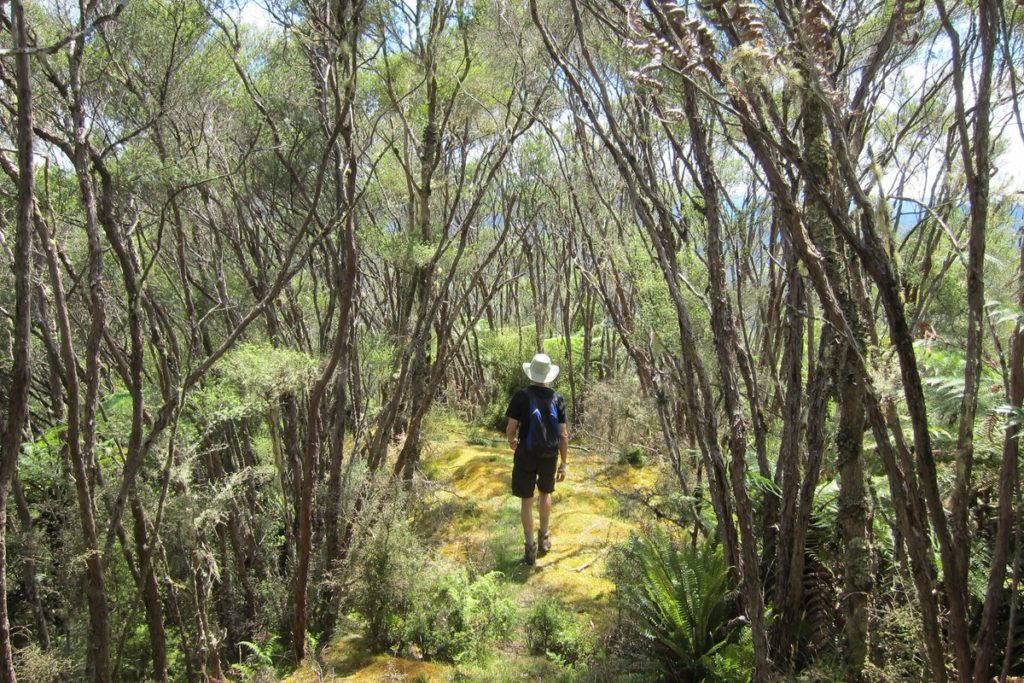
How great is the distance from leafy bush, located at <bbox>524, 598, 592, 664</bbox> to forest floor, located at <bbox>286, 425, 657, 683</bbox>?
0.25ft

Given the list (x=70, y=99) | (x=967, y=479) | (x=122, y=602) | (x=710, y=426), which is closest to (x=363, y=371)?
(x=122, y=602)

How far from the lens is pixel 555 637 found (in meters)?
4.00

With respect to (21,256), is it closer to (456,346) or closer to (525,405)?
(525,405)

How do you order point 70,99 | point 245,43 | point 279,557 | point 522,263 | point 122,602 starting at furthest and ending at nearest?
point 522,263 < point 245,43 < point 279,557 < point 122,602 < point 70,99

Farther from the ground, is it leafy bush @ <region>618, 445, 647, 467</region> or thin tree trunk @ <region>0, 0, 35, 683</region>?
thin tree trunk @ <region>0, 0, 35, 683</region>

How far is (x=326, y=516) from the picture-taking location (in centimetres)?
422

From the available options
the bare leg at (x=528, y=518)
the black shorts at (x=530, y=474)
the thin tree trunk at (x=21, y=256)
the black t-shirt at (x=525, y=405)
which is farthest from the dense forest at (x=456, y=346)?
the black t-shirt at (x=525, y=405)

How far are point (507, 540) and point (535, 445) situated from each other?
110 centimetres

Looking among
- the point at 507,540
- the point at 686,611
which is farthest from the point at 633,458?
the point at 686,611

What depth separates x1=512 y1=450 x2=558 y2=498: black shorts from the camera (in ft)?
17.0

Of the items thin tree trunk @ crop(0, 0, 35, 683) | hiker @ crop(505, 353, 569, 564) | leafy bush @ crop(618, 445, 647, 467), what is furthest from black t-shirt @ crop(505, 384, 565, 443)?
thin tree trunk @ crop(0, 0, 35, 683)

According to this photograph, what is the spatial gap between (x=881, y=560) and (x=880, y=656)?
0.53 metres

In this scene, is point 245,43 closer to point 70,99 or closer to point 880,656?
point 70,99

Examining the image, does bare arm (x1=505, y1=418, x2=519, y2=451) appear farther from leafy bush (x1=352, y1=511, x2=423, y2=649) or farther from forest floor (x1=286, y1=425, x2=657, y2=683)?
leafy bush (x1=352, y1=511, x2=423, y2=649)
